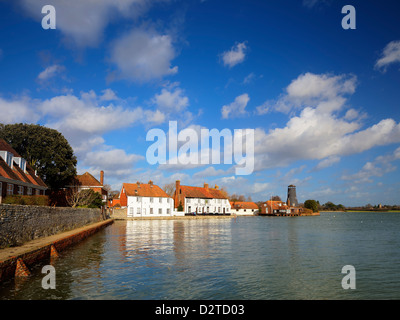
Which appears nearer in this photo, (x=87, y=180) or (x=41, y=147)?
(x=41, y=147)

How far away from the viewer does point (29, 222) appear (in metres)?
17.1

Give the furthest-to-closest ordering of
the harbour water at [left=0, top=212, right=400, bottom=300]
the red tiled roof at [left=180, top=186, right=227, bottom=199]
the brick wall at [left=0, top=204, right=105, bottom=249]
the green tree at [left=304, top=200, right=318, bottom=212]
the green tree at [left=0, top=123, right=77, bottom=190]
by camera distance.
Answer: the green tree at [left=304, top=200, right=318, bottom=212]
the red tiled roof at [left=180, top=186, right=227, bottom=199]
the green tree at [left=0, top=123, right=77, bottom=190]
the brick wall at [left=0, top=204, right=105, bottom=249]
the harbour water at [left=0, top=212, right=400, bottom=300]

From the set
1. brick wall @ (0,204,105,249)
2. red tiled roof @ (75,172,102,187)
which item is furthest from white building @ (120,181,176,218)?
brick wall @ (0,204,105,249)

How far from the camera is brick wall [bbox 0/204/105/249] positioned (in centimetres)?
1401

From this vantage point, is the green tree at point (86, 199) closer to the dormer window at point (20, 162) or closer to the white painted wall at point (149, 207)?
the dormer window at point (20, 162)

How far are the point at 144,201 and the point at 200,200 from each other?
71.9 feet

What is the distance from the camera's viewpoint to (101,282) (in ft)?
40.1

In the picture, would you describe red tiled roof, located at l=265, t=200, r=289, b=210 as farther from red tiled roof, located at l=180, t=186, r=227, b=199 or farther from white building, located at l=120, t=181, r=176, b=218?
white building, located at l=120, t=181, r=176, b=218

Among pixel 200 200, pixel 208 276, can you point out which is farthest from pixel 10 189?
pixel 200 200

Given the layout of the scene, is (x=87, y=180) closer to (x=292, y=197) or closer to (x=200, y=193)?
(x=200, y=193)

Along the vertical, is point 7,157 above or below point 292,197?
above

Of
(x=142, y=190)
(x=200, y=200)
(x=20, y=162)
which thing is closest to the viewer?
(x=20, y=162)
